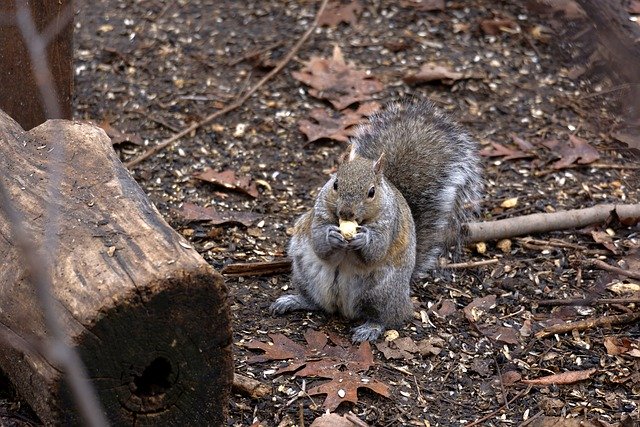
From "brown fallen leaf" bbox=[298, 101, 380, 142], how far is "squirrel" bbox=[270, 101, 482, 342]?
2.91ft

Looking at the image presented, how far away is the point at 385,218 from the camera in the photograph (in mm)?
3857

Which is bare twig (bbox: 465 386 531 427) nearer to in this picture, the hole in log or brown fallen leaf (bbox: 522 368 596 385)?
brown fallen leaf (bbox: 522 368 596 385)

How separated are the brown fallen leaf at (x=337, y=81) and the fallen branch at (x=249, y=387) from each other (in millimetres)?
2711

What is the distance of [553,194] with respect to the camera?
5.19 metres

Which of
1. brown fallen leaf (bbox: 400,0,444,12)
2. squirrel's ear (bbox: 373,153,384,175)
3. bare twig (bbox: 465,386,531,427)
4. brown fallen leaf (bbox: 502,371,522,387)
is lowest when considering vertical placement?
brown fallen leaf (bbox: 502,371,522,387)

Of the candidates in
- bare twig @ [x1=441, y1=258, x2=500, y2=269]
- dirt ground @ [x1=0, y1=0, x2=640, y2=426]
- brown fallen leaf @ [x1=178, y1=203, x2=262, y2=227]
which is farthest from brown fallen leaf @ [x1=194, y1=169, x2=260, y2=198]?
bare twig @ [x1=441, y1=258, x2=500, y2=269]

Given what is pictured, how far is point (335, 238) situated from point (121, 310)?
1329mm

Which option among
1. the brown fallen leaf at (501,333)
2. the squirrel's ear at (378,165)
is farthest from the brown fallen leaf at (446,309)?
the squirrel's ear at (378,165)

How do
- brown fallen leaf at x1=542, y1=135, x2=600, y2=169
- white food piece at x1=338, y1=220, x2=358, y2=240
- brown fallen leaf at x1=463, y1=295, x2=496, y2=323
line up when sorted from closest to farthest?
white food piece at x1=338, y1=220, x2=358, y2=240 → brown fallen leaf at x1=463, y1=295, x2=496, y2=323 → brown fallen leaf at x1=542, y1=135, x2=600, y2=169

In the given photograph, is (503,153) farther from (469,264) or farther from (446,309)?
(446,309)

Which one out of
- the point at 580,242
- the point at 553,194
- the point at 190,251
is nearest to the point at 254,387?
the point at 190,251

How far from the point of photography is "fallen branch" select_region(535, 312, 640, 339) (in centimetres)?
404

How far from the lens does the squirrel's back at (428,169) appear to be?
14.3ft

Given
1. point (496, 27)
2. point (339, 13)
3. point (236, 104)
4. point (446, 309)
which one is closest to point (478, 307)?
point (446, 309)
